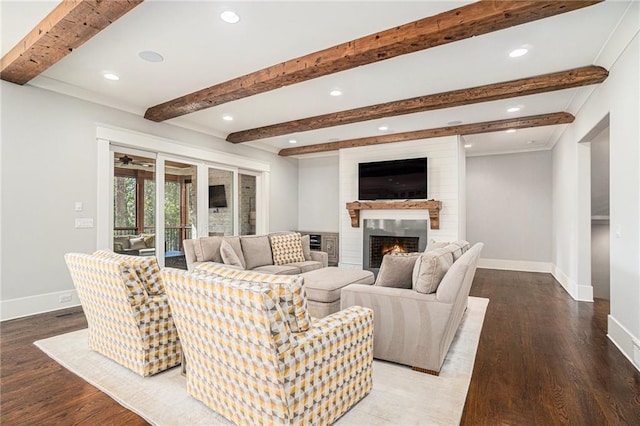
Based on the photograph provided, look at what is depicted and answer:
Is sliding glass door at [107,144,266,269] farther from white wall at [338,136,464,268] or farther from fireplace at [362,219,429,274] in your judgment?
fireplace at [362,219,429,274]

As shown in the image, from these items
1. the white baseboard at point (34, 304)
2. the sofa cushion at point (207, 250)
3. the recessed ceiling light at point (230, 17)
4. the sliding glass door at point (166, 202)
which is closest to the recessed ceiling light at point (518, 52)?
the recessed ceiling light at point (230, 17)

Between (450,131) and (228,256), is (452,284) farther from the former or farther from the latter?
(450,131)

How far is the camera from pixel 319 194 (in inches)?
328

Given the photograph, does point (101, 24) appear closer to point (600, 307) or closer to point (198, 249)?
point (198, 249)

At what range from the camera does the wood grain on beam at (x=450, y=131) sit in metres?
5.10

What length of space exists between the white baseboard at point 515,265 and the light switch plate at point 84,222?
7.51 m

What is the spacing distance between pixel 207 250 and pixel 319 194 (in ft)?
14.2

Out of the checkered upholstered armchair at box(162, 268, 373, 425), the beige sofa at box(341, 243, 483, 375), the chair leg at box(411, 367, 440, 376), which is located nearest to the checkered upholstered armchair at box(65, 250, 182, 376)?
the checkered upholstered armchair at box(162, 268, 373, 425)

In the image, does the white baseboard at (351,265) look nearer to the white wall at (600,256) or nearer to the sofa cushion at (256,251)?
the sofa cushion at (256,251)

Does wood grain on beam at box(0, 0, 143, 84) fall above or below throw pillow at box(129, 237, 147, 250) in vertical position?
above

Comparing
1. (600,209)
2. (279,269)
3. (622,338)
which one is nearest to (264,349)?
(279,269)

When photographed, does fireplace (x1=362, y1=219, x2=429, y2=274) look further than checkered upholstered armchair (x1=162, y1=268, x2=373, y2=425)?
Yes

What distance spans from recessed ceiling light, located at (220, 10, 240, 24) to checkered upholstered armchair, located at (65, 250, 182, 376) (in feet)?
6.38

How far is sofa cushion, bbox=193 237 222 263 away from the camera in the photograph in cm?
433
